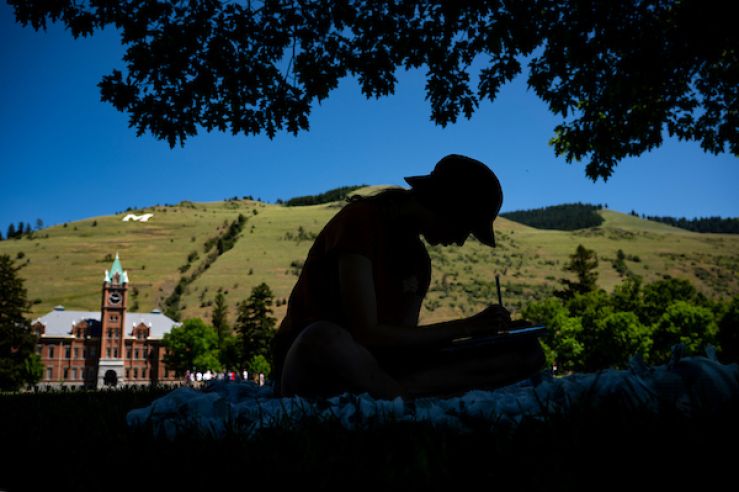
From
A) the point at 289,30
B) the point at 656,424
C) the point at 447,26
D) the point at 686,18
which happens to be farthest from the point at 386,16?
the point at 656,424

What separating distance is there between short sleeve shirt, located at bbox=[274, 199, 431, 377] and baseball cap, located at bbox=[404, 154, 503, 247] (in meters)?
0.38

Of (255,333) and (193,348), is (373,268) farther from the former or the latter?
(193,348)

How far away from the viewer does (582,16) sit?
23.8 feet

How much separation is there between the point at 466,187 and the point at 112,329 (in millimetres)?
99317

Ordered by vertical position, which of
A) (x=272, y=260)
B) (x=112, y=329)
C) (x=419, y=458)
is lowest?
(x=112, y=329)

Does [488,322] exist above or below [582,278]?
below

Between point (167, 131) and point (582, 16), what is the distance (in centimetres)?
595

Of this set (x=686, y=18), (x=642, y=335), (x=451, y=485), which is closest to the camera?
(x=451, y=485)

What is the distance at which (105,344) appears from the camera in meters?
87.8

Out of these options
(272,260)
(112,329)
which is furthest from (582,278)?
(272,260)

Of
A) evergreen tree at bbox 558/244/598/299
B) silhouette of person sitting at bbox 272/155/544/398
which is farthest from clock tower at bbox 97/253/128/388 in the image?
silhouette of person sitting at bbox 272/155/544/398

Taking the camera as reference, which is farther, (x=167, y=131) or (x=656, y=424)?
(x=167, y=131)

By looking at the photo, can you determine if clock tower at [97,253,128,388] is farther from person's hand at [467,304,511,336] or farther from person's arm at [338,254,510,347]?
person's hand at [467,304,511,336]

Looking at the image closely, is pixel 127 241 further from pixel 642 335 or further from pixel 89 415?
pixel 89 415
